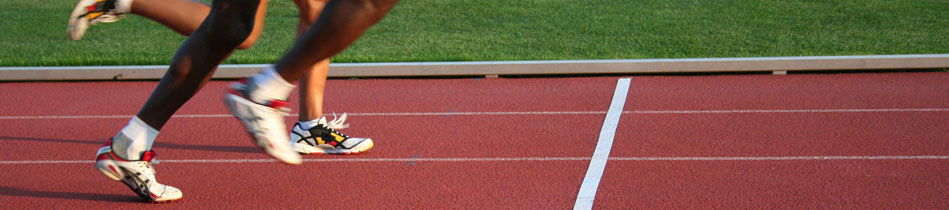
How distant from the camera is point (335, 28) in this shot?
2.17 meters

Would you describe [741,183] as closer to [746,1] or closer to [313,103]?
[313,103]

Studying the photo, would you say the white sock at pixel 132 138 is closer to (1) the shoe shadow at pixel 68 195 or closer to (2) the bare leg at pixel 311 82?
(1) the shoe shadow at pixel 68 195

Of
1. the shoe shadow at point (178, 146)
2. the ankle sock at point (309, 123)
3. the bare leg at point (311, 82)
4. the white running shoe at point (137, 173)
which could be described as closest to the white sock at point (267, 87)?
the white running shoe at point (137, 173)

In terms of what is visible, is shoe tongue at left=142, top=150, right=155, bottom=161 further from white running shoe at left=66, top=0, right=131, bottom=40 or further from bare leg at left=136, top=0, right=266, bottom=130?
white running shoe at left=66, top=0, right=131, bottom=40

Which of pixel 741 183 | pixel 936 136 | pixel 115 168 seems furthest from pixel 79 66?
pixel 936 136

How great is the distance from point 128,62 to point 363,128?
A: 278 cm

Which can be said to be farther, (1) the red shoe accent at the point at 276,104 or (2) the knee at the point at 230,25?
(2) the knee at the point at 230,25

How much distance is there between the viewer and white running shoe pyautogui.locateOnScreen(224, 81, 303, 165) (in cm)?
230

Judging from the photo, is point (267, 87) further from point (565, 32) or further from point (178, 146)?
point (565, 32)

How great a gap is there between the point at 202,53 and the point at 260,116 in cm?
49

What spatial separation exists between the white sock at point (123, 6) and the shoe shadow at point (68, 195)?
70 centimetres

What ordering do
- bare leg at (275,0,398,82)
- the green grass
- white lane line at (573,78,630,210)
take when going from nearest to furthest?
bare leg at (275,0,398,82) < white lane line at (573,78,630,210) < the green grass

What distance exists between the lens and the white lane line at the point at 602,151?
3.28 metres

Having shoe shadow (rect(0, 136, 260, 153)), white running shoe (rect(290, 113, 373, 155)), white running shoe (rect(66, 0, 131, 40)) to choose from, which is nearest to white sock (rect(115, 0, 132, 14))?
white running shoe (rect(66, 0, 131, 40))
